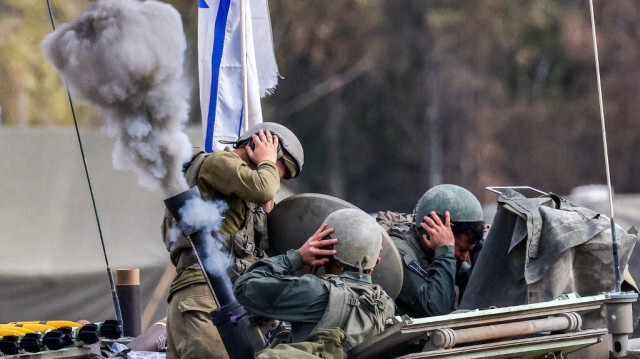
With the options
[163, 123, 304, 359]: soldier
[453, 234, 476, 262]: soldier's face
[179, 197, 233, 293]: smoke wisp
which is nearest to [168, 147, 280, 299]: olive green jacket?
[163, 123, 304, 359]: soldier

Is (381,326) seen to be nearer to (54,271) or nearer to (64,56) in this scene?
(64,56)

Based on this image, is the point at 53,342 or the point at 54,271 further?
the point at 54,271

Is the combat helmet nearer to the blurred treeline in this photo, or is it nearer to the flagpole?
the flagpole

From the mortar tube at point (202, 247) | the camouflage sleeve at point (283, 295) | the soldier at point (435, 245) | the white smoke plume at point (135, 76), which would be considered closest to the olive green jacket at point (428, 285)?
the soldier at point (435, 245)

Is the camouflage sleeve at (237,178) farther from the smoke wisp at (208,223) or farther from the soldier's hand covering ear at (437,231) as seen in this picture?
the soldier's hand covering ear at (437,231)

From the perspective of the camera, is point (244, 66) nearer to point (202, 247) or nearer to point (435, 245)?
point (435, 245)

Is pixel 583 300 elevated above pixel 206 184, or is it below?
below

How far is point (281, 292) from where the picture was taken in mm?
5590

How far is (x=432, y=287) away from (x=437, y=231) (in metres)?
0.33

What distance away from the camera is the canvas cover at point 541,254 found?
6355 mm

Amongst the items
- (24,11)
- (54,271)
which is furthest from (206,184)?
(24,11)

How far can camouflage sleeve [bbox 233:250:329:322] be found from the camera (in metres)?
5.58

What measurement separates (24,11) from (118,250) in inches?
158

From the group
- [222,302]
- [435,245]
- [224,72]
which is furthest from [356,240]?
[224,72]
